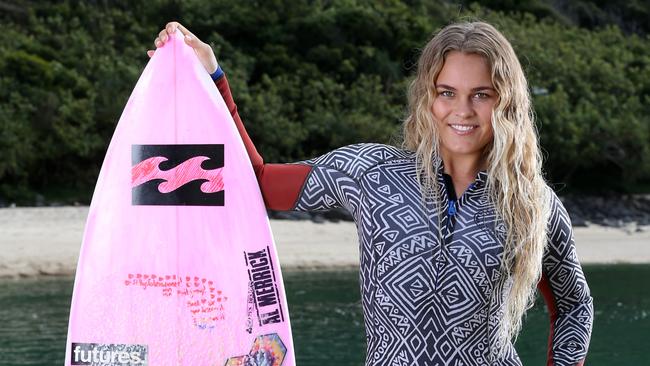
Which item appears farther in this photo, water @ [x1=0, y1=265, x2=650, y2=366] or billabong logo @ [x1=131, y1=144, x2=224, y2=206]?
water @ [x1=0, y1=265, x2=650, y2=366]

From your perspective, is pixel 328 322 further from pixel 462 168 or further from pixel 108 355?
pixel 462 168

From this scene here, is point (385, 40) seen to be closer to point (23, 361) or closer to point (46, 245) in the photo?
point (46, 245)

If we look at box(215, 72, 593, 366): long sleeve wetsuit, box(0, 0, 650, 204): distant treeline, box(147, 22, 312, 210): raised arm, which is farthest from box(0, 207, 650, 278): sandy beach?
box(215, 72, 593, 366): long sleeve wetsuit

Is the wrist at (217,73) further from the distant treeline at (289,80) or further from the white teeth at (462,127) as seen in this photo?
the distant treeline at (289,80)

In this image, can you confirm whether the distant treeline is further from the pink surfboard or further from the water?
the pink surfboard

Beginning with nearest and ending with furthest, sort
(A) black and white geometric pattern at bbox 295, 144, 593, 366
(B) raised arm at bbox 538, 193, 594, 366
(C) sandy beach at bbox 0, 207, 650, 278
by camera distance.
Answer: (A) black and white geometric pattern at bbox 295, 144, 593, 366
(B) raised arm at bbox 538, 193, 594, 366
(C) sandy beach at bbox 0, 207, 650, 278

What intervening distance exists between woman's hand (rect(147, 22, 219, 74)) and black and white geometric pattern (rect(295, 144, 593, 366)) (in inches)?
20.2

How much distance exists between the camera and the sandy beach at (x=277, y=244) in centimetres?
1537

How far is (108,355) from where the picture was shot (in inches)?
86.2

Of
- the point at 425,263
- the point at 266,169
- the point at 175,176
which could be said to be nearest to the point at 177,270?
the point at 175,176

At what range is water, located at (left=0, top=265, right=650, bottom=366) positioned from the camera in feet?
34.6

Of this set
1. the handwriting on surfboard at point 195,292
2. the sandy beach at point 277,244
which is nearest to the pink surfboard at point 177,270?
the handwriting on surfboard at point 195,292

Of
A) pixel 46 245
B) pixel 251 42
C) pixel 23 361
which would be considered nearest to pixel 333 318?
pixel 23 361

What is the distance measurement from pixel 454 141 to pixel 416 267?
0.76 ft
